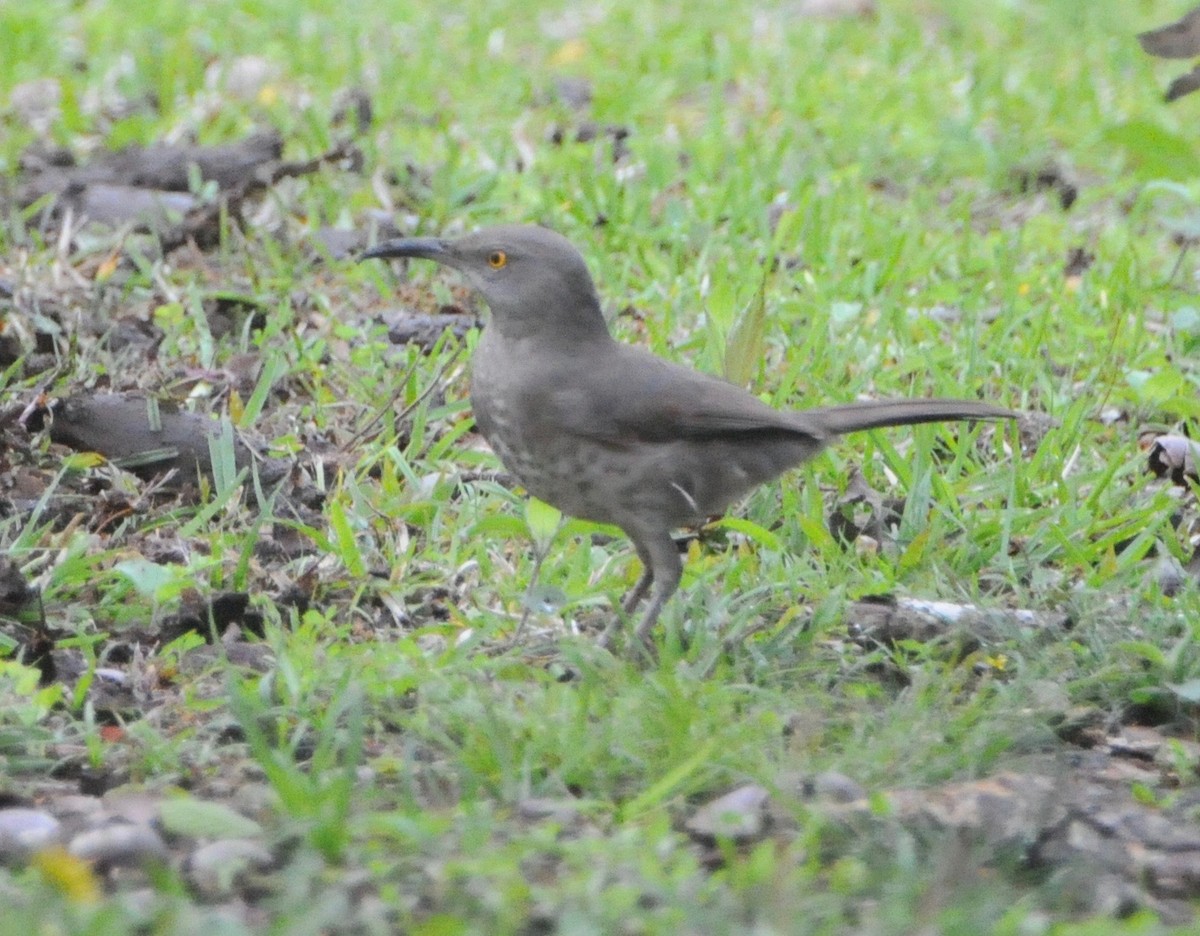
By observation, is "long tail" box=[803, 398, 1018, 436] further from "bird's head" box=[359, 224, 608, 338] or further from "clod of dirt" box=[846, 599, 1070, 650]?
"bird's head" box=[359, 224, 608, 338]

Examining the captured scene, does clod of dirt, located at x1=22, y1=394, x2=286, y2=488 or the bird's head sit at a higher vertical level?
the bird's head

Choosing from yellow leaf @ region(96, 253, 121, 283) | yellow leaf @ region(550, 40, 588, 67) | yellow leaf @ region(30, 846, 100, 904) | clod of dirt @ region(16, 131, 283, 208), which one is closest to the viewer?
yellow leaf @ region(30, 846, 100, 904)

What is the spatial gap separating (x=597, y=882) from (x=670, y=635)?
4.51 ft

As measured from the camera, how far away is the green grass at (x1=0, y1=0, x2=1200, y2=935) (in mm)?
3186

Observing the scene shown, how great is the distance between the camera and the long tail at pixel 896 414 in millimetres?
4555

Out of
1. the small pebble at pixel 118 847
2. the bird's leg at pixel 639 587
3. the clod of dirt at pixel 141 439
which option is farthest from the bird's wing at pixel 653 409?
the small pebble at pixel 118 847

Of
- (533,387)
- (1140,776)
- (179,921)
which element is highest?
(533,387)

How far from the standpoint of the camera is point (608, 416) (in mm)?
4355

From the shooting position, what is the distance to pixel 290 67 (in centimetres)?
864

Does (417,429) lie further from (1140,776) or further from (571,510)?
(1140,776)

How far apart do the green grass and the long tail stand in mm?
399

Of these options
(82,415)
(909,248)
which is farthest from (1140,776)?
(909,248)

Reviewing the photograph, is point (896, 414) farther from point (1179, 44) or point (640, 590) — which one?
point (1179, 44)

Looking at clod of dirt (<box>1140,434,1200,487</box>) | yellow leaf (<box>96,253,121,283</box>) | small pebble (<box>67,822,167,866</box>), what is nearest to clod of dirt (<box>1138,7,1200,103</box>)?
clod of dirt (<box>1140,434,1200,487</box>)
